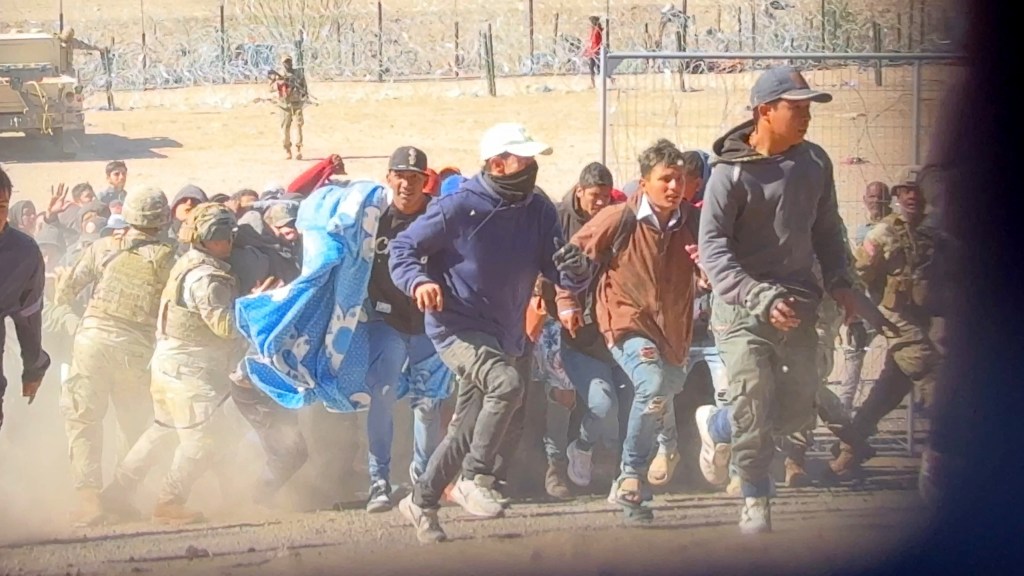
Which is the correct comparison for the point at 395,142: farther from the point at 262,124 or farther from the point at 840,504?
the point at 840,504

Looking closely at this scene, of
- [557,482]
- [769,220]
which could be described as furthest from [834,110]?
[557,482]

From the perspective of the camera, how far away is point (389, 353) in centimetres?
635

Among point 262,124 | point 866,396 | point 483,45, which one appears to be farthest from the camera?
point 483,45

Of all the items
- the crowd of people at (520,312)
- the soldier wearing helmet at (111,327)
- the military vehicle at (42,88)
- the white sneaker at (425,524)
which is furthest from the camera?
the military vehicle at (42,88)

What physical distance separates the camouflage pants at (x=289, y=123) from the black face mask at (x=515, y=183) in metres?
2.13

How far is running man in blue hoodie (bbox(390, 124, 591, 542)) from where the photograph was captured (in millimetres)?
5824

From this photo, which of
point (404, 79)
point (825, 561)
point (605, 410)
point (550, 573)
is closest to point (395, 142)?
→ point (404, 79)

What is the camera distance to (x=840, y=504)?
6.55 meters

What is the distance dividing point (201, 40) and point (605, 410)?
17.2 feet

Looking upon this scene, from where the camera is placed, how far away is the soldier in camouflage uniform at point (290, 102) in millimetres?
7766

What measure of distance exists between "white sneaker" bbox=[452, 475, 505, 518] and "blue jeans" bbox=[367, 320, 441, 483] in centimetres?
24

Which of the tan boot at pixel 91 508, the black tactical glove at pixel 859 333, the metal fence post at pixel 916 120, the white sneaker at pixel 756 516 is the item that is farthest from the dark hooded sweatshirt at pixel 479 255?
the metal fence post at pixel 916 120

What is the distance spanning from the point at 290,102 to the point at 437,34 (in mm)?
2956

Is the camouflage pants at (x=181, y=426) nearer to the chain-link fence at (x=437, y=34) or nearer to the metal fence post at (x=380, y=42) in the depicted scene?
the chain-link fence at (x=437, y=34)
